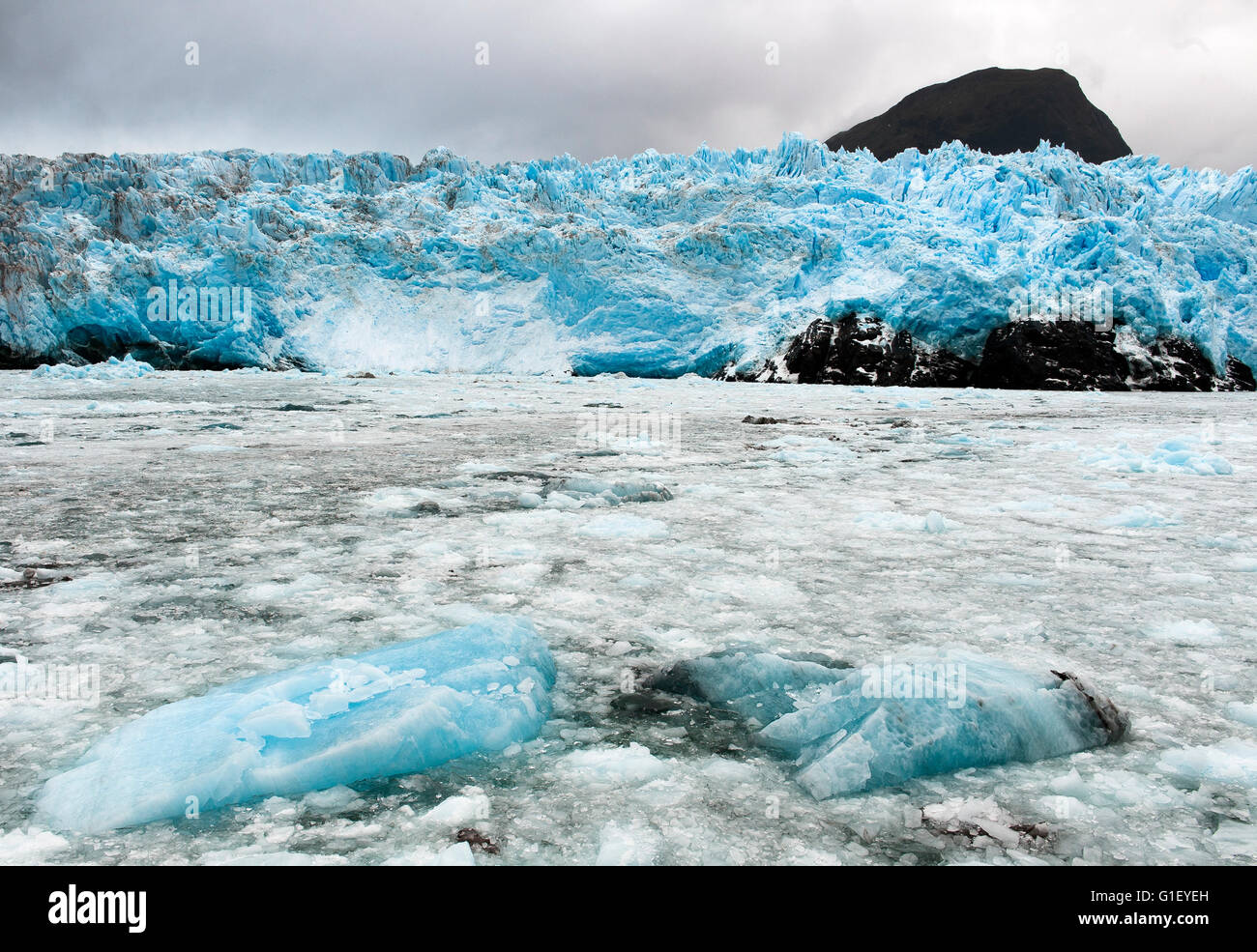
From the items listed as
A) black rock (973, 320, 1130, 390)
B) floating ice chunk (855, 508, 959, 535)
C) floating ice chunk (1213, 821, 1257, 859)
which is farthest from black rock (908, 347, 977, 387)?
floating ice chunk (1213, 821, 1257, 859)

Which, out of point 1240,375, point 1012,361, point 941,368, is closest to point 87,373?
point 941,368

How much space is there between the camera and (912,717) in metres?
1.22

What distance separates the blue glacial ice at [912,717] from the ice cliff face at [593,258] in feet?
72.9

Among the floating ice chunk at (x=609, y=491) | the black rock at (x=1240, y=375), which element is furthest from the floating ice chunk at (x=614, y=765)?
the black rock at (x=1240, y=375)

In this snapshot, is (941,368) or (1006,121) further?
(1006,121)

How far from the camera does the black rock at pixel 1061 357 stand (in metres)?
21.2

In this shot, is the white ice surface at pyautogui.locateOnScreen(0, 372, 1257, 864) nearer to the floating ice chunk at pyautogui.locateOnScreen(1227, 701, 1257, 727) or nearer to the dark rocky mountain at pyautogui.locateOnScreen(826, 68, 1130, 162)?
the floating ice chunk at pyautogui.locateOnScreen(1227, 701, 1257, 727)

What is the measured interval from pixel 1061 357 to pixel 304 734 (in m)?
24.0

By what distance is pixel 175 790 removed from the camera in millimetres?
1055

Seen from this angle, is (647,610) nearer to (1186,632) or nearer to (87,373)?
(1186,632)

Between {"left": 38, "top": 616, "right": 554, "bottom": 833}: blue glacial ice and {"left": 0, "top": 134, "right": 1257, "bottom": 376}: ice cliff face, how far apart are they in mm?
22552

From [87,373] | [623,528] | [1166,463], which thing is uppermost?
[87,373]

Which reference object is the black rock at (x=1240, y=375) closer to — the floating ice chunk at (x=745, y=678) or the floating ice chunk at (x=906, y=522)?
the floating ice chunk at (x=906, y=522)

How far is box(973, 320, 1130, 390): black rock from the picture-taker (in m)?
21.2
